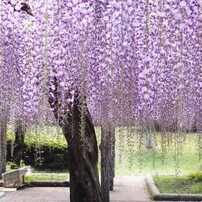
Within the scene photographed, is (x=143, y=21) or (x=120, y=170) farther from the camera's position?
(x=120, y=170)

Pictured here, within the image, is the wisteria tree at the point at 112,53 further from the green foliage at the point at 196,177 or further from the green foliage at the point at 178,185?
the green foliage at the point at 196,177

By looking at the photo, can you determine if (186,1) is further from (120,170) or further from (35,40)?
(120,170)

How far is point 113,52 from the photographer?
11.5ft

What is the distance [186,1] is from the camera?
2996 mm

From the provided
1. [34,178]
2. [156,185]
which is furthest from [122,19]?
[34,178]

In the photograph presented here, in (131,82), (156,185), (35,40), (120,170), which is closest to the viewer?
(131,82)

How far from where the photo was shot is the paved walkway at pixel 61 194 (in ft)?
31.1

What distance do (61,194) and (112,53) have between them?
726 cm

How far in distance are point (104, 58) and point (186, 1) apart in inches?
35.5

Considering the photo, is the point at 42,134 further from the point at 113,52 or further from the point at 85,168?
the point at 113,52

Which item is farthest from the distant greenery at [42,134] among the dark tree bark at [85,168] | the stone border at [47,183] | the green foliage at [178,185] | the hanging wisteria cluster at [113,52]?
the green foliage at [178,185]

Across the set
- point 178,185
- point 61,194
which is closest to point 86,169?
point 61,194

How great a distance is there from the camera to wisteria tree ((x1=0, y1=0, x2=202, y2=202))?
3217 millimetres

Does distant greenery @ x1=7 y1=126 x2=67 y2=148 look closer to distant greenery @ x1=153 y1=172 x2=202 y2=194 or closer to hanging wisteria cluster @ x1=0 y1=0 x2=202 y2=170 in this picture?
hanging wisteria cluster @ x1=0 y1=0 x2=202 y2=170
